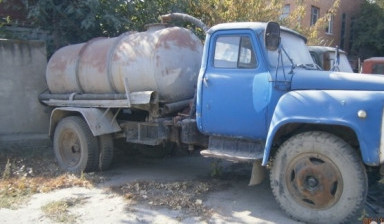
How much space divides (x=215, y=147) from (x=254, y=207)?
38.0 inches

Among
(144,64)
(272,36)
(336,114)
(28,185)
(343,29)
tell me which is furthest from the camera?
(343,29)

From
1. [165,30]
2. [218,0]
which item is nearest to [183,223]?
[165,30]

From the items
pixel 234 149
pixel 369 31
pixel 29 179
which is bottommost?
pixel 29 179

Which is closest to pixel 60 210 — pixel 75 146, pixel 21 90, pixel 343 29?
pixel 75 146

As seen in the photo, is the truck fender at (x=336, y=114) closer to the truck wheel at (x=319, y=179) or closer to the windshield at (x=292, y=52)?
the truck wheel at (x=319, y=179)

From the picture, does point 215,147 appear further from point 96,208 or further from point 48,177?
point 48,177

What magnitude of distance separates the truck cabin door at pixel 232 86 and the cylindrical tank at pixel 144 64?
33.2 inches

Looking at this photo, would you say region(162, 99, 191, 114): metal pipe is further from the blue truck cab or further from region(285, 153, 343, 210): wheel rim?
region(285, 153, 343, 210): wheel rim

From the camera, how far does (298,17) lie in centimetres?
1238

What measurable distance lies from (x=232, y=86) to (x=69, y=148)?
352cm

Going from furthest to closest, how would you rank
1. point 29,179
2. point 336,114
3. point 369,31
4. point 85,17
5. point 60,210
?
point 369,31 → point 85,17 → point 29,179 → point 60,210 → point 336,114

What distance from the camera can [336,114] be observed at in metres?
4.69

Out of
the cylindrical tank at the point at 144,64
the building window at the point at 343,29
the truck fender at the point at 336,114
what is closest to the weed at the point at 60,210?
the cylindrical tank at the point at 144,64

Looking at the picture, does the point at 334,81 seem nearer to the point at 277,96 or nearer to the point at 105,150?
the point at 277,96
